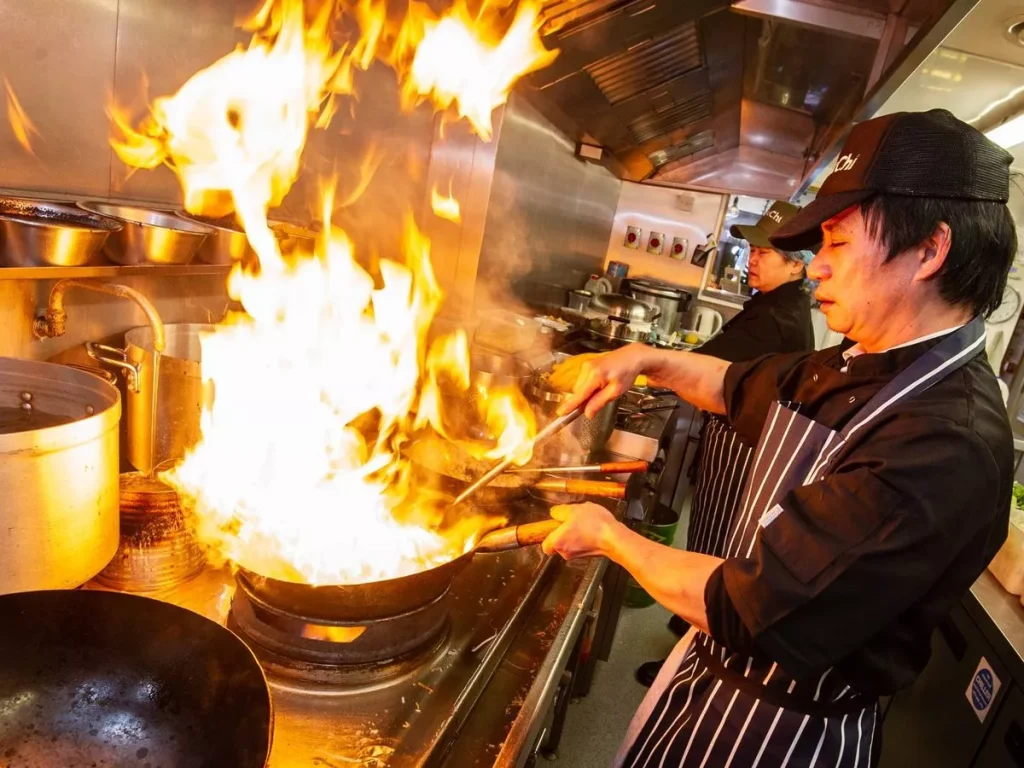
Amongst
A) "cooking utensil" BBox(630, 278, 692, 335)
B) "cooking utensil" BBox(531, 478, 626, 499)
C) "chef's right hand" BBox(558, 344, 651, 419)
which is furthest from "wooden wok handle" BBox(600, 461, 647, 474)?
"cooking utensil" BBox(630, 278, 692, 335)

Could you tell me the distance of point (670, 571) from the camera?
135cm

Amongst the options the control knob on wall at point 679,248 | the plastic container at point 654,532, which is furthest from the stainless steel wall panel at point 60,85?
the control knob on wall at point 679,248

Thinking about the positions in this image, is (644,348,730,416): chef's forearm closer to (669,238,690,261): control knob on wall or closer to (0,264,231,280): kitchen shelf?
(0,264,231,280): kitchen shelf

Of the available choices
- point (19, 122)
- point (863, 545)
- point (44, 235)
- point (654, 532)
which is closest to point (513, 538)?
point (863, 545)

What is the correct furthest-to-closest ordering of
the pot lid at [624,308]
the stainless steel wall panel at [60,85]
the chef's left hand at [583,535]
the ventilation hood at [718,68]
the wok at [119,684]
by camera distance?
the pot lid at [624,308] < the ventilation hood at [718,68] < the stainless steel wall panel at [60,85] < the chef's left hand at [583,535] < the wok at [119,684]

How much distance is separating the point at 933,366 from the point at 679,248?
5545mm

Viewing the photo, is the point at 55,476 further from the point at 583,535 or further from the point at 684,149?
the point at 684,149

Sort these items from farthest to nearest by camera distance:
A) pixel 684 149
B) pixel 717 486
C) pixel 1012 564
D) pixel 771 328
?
pixel 684 149, pixel 771 328, pixel 717 486, pixel 1012 564

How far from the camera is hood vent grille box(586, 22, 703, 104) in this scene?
111 inches

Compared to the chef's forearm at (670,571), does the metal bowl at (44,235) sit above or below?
above

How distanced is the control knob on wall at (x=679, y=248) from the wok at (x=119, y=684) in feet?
20.2

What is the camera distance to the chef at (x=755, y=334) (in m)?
3.57

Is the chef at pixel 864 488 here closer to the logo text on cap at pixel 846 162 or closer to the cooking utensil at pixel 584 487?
the logo text on cap at pixel 846 162

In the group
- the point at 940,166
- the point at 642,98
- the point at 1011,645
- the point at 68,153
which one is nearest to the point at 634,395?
the point at 642,98
